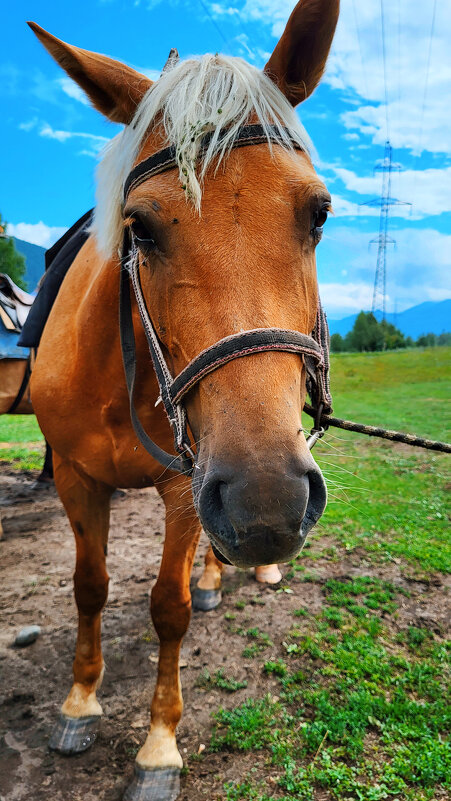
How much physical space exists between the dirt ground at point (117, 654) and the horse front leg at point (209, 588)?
0.08 metres

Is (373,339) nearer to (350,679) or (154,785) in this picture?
(350,679)

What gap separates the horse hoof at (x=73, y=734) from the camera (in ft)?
8.11

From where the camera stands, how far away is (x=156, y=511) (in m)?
5.98

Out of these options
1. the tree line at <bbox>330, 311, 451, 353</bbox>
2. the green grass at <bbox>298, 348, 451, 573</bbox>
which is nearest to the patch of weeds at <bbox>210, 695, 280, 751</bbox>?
the green grass at <bbox>298, 348, 451, 573</bbox>

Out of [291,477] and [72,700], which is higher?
[291,477]

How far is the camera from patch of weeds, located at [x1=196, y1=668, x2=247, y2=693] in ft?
9.55

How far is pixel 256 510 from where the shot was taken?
1.19 metres

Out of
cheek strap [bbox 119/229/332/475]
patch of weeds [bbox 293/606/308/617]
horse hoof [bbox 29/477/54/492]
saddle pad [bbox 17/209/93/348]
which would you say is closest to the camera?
cheek strap [bbox 119/229/332/475]

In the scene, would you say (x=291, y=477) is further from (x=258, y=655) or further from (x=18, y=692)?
(x=18, y=692)

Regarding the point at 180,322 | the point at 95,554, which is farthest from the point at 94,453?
the point at 180,322

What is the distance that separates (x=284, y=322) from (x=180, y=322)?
0.34 metres

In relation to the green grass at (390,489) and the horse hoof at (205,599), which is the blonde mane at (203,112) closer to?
the green grass at (390,489)

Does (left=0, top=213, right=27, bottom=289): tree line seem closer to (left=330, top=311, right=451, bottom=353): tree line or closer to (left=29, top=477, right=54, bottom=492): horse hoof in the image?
(left=330, top=311, right=451, bottom=353): tree line

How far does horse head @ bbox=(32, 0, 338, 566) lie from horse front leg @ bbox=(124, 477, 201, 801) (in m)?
0.94
